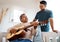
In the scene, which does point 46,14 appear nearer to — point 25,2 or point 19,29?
point 19,29

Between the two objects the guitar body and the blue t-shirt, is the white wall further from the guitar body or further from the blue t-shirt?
the guitar body

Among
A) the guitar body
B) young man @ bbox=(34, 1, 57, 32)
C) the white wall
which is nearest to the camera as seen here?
the guitar body

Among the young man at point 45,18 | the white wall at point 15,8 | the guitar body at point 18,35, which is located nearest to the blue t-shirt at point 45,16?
the young man at point 45,18

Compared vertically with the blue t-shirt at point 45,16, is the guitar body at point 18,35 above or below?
below

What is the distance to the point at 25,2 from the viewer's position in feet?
12.3

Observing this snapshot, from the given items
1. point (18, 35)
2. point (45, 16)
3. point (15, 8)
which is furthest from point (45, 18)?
point (15, 8)

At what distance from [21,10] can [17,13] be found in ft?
0.41

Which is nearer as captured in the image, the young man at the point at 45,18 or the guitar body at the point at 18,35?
the guitar body at the point at 18,35

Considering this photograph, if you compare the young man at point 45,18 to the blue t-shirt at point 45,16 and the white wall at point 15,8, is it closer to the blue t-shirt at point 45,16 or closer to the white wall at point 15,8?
the blue t-shirt at point 45,16

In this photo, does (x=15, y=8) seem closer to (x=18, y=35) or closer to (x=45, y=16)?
(x=45, y=16)

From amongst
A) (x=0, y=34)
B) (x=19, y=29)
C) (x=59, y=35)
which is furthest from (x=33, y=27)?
(x=0, y=34)

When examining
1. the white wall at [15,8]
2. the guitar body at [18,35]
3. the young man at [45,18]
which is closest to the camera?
the guitar body at [18,35]

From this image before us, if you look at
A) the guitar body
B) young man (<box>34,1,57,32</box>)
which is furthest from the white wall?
the guitar body

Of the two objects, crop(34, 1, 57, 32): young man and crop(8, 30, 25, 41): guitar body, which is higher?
crop(34, 1, 57, 32): young man
